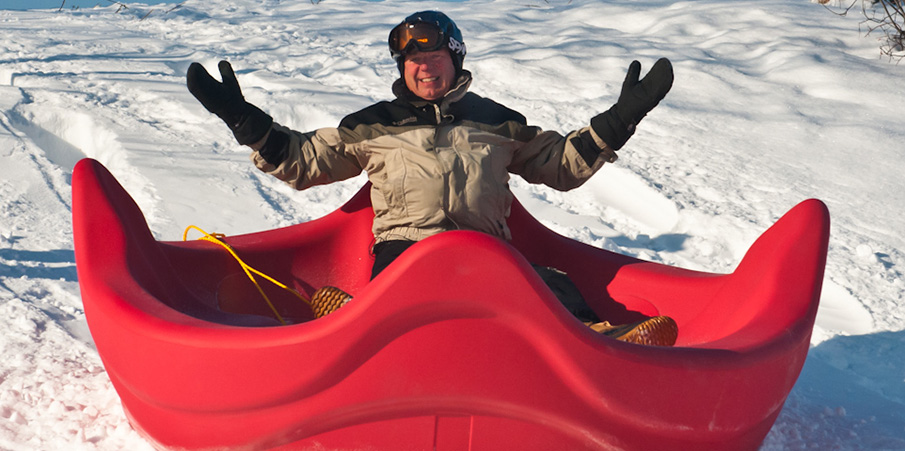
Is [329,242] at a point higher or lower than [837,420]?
higher

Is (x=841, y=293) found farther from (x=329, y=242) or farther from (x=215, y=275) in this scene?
(x=215, y=275)

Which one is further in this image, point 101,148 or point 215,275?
point 101,148

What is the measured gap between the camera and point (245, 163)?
14.3 feet

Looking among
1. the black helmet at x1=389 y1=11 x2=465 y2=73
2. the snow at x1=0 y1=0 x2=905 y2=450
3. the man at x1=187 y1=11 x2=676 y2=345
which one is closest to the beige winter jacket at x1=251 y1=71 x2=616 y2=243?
the man at x1=187 y1=11 x2=676 y2=345

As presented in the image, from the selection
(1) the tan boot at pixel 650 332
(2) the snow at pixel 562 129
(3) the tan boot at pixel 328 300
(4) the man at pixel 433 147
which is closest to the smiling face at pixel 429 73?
(4) the man at pixel 433 147

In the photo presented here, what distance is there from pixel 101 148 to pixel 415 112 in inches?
110

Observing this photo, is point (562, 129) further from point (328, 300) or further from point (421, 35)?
point (328, 300)

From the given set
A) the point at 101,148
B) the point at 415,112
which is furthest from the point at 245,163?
the point at 415,112

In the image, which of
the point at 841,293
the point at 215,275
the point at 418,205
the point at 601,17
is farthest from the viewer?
the point at 601,17

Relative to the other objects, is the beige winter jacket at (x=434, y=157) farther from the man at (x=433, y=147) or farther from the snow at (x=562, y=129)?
the snow at (x=562, y=129)

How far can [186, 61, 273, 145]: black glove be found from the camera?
6.79 feet

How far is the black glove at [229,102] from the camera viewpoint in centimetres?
207

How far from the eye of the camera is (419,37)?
2275 millimetres

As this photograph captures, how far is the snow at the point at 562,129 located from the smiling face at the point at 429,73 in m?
1.19
